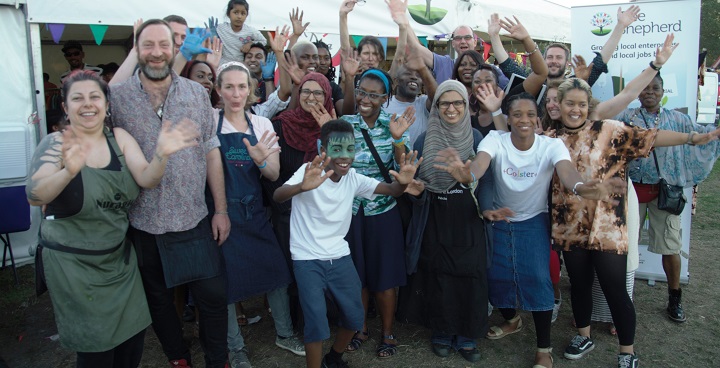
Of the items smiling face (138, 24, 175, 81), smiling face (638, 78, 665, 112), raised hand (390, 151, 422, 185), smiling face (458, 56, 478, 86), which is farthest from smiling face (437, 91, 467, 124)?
smiling face (638, 78, 665, 112)

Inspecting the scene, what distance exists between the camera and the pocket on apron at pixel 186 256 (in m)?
2.80

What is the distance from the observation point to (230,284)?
10.4 ft

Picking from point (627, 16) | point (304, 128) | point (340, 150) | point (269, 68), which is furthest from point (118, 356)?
point (627, 16)

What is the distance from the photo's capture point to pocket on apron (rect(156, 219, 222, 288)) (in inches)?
110

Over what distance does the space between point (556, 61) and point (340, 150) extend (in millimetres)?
2598

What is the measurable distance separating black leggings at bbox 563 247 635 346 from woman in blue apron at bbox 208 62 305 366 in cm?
199

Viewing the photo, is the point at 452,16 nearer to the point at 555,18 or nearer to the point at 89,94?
the point at 555,18

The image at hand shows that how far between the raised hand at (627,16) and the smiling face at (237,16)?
369 cm

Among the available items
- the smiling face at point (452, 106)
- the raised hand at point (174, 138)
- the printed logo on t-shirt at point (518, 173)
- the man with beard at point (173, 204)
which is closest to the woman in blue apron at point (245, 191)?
the man with beard at point (173, 204)

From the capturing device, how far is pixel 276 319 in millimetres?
3615

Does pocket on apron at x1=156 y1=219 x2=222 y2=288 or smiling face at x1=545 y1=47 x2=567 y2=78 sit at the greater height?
smiling face at x1=545 y1=47 x2=567 y2=78

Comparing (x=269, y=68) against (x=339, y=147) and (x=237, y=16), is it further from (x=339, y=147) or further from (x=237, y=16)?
(x=339, y=147)

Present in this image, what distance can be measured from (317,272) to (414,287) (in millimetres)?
914

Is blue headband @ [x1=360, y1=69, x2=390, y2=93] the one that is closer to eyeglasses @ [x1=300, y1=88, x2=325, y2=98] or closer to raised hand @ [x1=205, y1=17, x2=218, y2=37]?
eyeglasses @ [x1=300, y1=88, x2=325, y2=98]
